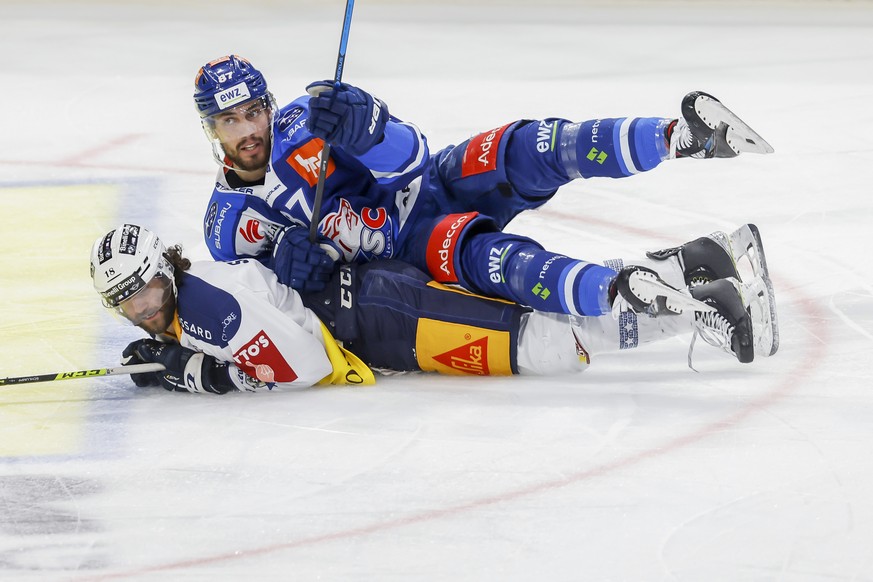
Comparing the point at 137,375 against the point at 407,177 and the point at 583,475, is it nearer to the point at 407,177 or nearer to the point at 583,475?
the point at 407,177

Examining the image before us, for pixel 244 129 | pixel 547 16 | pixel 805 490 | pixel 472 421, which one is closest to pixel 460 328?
pixel 472 421

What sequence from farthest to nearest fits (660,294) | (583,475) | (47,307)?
(47,307) < (660,294) < (583,475)

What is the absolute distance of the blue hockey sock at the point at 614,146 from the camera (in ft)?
11.6

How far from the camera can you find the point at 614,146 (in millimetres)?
3535

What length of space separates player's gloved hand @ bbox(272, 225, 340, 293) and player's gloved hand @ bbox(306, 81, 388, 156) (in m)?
0.31

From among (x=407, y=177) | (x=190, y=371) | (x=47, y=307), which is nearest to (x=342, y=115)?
(x=407, y=177)

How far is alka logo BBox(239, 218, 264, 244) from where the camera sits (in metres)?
3.77

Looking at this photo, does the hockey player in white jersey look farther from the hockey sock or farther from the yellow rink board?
the yellow rink board

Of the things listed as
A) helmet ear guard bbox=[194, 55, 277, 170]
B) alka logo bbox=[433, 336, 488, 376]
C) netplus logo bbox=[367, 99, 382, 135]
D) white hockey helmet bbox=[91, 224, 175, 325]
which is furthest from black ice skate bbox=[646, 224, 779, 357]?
white hockey helmet bbox=[91, 224, 175, 325]

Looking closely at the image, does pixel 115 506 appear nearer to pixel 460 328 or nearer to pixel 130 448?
pixel 130 448

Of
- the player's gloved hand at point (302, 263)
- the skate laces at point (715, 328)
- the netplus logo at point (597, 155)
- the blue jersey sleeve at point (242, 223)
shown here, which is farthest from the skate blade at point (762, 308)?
the blue jersey sleeve at point (242, 223)

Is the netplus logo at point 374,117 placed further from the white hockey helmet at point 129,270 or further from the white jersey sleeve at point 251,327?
the white hockey helmet at point 129,270

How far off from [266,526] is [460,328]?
938 mm

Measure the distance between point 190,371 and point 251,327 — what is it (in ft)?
0.74
